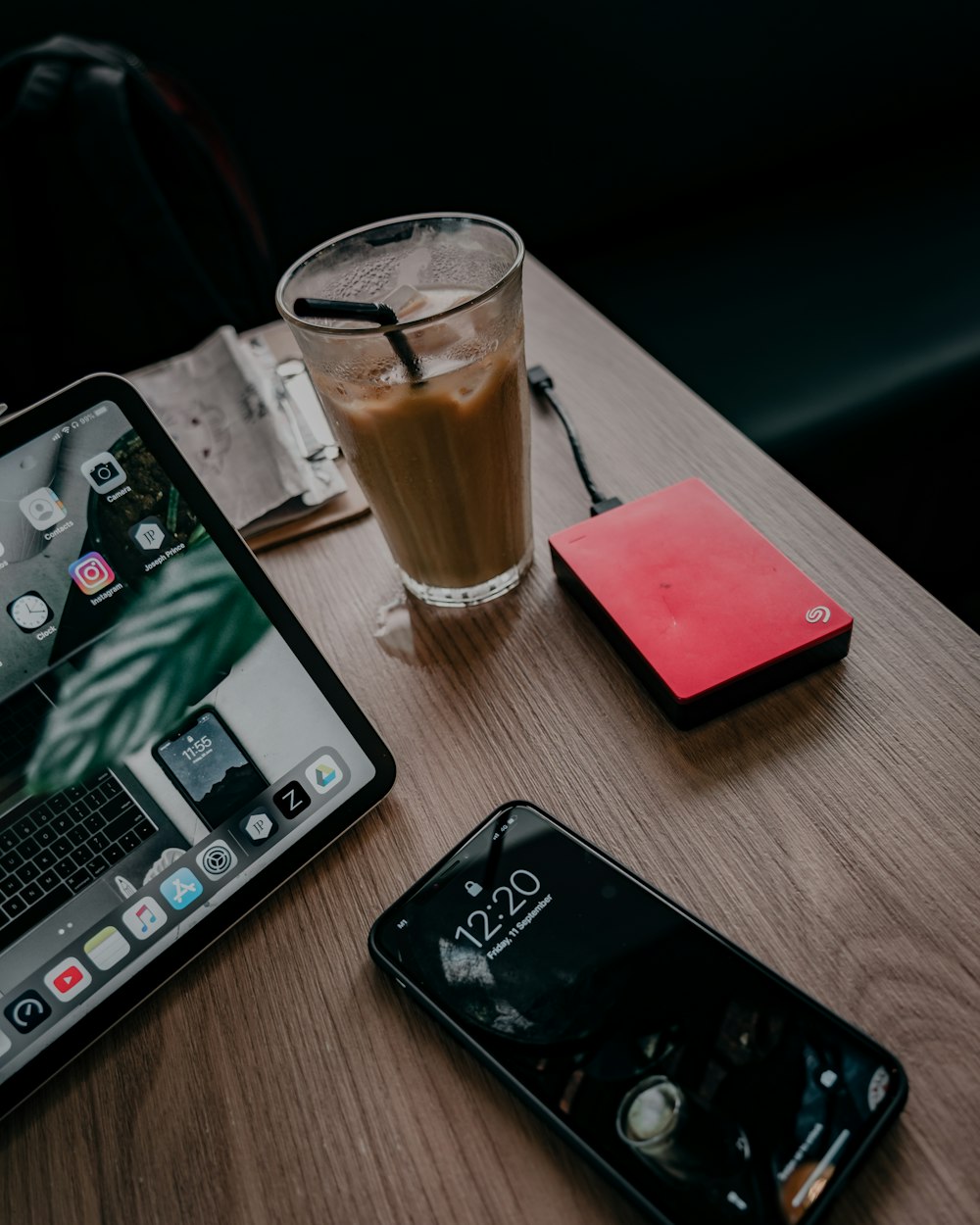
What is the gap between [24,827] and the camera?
0.35m

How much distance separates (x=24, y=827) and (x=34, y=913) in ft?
0.11

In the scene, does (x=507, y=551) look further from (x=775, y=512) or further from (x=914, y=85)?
(x=914, y=85)

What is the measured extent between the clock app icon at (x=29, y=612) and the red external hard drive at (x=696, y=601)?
0.84ft

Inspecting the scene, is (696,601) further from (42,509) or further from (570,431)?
(42,509)

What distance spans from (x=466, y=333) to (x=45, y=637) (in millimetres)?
230

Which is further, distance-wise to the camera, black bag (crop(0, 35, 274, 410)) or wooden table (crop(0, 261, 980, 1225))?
black bag (crop(0, 35, 274, 410))

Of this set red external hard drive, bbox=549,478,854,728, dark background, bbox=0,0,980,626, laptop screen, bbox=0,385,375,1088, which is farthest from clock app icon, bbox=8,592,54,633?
dark background, bbox=0,0,980,626

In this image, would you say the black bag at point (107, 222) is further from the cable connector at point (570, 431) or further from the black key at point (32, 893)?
the black key at point (32, 893)

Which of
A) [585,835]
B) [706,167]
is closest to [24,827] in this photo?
[585,835]

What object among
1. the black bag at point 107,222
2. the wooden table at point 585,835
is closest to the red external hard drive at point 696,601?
the wooden table at point 585,835

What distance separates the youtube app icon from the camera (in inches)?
13.5

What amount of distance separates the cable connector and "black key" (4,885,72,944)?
1.13 feet

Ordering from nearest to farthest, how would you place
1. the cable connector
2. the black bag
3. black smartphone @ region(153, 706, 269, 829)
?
black smartphone @ region(153, 706, 269, 829) → the cable connector → the black bag

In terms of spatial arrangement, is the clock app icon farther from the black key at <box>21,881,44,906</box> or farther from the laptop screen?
the black key at <box>21,881,44,906</box>
